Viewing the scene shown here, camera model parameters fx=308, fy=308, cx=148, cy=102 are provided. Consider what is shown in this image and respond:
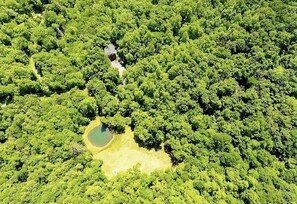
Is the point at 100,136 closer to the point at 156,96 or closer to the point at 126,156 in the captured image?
the point at 126,156

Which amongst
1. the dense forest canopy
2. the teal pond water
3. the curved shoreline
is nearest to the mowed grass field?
the curved shoreline

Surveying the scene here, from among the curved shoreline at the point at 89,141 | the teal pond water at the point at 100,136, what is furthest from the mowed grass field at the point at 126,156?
the teal pond water at the point at 100,136

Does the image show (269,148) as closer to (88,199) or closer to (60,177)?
(88,199)

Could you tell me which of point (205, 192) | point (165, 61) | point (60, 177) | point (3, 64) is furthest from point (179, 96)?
point (3, 64)

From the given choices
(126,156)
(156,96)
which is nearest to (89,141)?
(126,156)

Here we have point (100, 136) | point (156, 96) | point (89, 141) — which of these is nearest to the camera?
point (156, 96)

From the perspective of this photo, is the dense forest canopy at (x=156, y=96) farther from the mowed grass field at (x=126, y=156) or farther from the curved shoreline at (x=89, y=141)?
the mowed grass field at (x=126, y=156)

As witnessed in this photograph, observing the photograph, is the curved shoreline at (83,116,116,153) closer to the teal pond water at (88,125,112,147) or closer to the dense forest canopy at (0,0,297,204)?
the teal pond water at (88,125,112,147)
